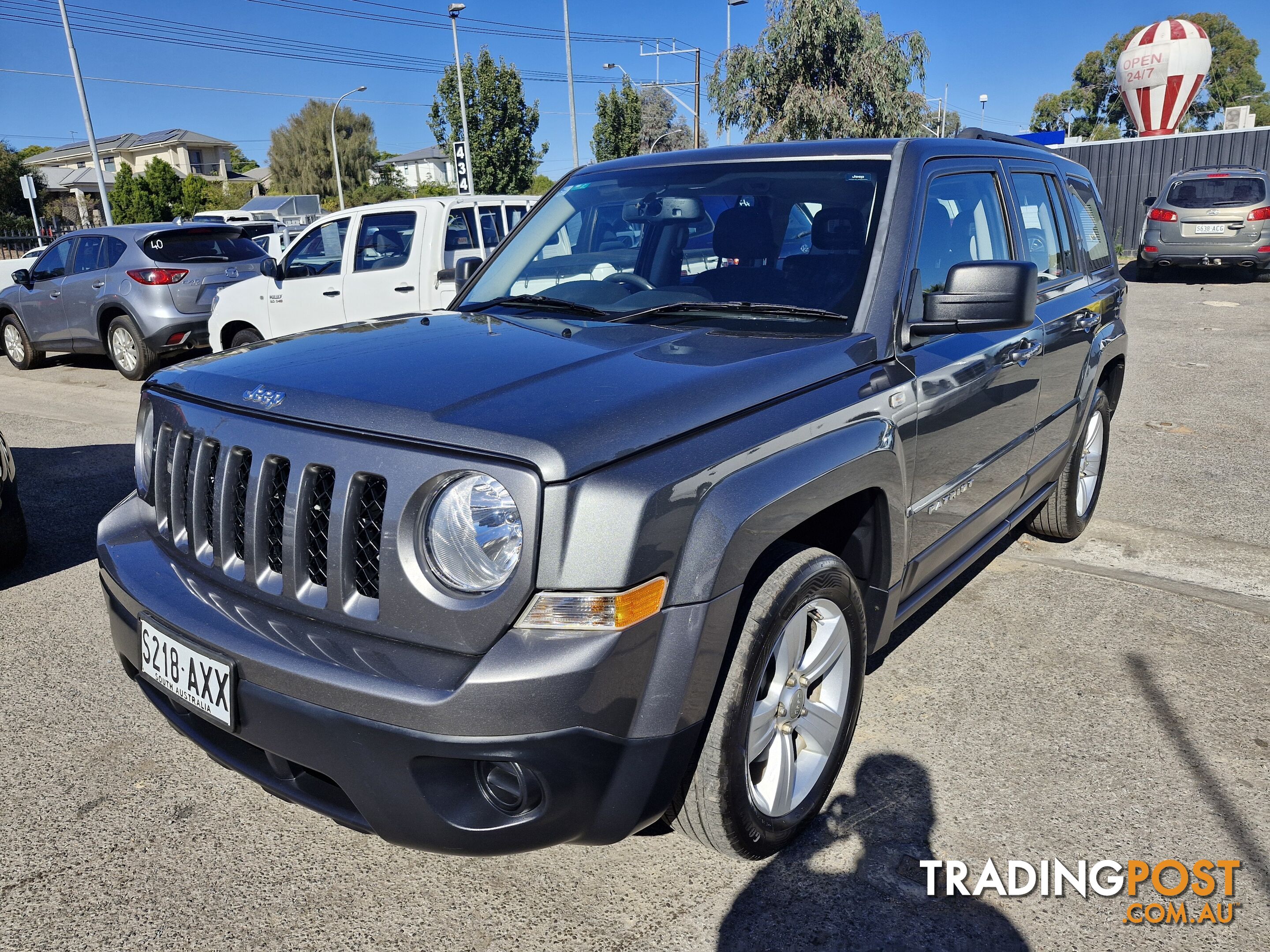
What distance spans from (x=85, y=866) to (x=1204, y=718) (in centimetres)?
335

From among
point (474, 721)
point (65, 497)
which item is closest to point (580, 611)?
point (474, 721)

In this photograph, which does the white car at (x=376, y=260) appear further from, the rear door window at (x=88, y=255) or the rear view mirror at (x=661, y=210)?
the rear view mirror at (x=661, y=210)

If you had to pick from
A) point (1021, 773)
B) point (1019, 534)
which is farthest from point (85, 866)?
point (1019, 534)

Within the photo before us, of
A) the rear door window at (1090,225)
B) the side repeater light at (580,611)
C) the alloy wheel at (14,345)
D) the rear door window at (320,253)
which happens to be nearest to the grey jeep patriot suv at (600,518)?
the side repeater light at (580,611)

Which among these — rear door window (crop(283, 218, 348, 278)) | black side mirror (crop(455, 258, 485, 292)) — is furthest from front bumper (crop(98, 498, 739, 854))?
rear door window (crop(283, 218, 348, 278))

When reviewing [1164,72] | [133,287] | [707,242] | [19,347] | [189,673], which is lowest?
[19,347]

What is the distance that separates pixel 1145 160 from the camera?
23.6 m

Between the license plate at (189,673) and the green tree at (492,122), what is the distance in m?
39.2

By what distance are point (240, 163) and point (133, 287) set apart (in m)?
110

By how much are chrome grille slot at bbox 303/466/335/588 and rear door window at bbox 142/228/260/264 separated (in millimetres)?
9295

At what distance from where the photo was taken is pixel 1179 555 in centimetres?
466

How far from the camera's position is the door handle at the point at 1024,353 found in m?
3.39

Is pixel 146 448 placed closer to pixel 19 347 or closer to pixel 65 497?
pixel 65 497

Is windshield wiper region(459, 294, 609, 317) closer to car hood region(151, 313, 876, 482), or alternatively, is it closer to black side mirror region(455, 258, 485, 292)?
car hood region(151, 313, 876, 482)
